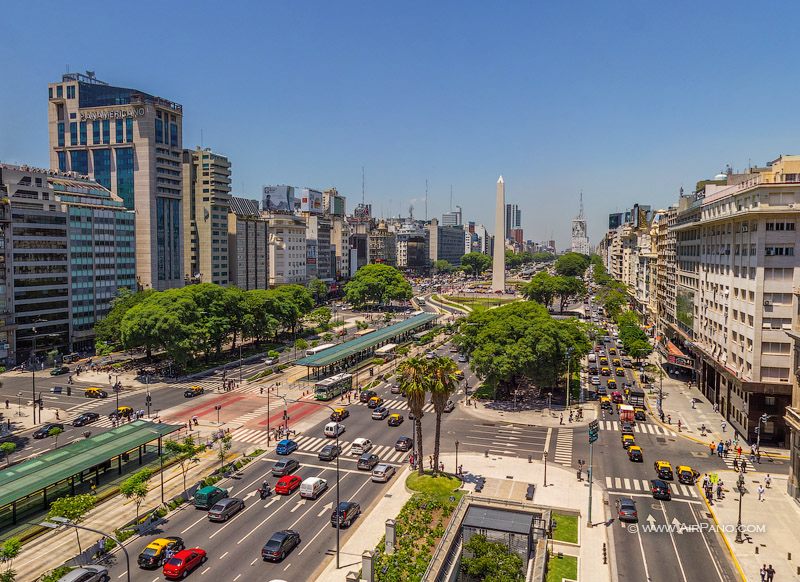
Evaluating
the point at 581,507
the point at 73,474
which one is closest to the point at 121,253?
the point at 73,474

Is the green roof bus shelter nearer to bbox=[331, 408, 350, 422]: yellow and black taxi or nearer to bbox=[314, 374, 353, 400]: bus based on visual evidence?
bbox=[314, 374, 353, 400]: bus

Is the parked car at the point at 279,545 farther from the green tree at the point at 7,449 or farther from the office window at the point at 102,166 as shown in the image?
the office window at the point at 102,166

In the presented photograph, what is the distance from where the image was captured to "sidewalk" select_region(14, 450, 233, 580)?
39094 millimetres

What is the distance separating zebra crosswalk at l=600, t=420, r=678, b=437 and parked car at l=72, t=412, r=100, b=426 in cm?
6300

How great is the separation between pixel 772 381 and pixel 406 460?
134 ft

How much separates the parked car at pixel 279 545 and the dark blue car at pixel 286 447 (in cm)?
1845

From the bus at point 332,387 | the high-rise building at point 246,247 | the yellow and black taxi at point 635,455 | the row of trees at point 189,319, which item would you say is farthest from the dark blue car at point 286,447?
the high-rise building at point 246,247

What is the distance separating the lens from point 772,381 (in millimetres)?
62469

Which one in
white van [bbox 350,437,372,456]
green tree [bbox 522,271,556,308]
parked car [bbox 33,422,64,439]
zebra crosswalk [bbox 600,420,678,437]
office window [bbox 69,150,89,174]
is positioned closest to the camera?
white van [bbox 350,437,372,456]

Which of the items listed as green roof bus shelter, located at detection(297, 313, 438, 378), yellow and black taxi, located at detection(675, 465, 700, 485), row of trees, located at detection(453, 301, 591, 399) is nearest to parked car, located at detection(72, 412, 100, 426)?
green roof bus shelter, located at detection(297, 313, 438, 378)

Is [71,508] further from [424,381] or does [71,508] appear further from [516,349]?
[516,349]

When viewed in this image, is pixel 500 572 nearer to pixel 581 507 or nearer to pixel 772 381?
pixel 581 507

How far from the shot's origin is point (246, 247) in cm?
16875

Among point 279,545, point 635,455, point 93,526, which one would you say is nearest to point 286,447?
point 93,526
